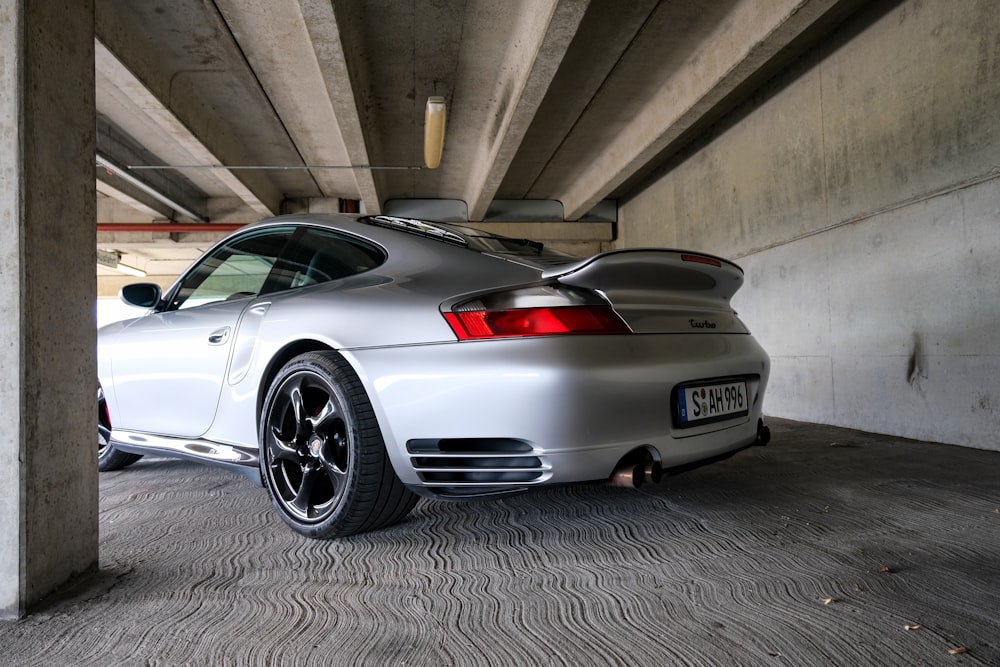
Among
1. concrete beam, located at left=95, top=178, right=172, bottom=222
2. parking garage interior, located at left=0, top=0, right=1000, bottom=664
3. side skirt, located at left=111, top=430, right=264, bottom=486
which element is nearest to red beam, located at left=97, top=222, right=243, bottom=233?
concrete beam, located at left=95, top=178, right=172, bottom=222

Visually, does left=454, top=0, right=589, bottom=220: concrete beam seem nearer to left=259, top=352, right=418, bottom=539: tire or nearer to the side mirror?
the side mirror

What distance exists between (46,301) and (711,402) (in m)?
2.04

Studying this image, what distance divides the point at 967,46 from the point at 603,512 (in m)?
4.30

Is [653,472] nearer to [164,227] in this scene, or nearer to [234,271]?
[234,271]

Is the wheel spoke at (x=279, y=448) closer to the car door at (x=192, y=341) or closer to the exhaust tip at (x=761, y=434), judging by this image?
the car door at (x=192, y=341)

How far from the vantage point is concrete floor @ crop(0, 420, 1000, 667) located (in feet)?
4.62

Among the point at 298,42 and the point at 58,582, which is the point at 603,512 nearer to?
the point at 58,582

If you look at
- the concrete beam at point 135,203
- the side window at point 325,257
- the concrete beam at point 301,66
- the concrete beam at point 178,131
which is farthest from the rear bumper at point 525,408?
the concrete beam at point 135,203

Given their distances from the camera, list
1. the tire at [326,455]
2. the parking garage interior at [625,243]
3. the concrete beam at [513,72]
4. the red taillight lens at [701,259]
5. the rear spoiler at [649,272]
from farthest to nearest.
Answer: the concrete beam at [513,72], the red taillight lens at [701,259], the tire at [326,455], the rear spoiler at [649,272], the parking garage interior at [625,243]

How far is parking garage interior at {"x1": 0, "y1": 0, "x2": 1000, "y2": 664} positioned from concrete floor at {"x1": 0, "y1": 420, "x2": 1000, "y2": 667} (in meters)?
0.01

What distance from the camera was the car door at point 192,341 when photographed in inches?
106

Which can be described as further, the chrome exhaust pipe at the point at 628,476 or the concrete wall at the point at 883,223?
the concrete wall at the point at 883,223

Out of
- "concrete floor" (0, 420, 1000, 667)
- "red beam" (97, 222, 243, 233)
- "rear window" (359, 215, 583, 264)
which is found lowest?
"concrete floor" (0, 420, 1000, 667)

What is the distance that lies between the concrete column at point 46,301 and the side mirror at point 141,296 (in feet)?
4.75
